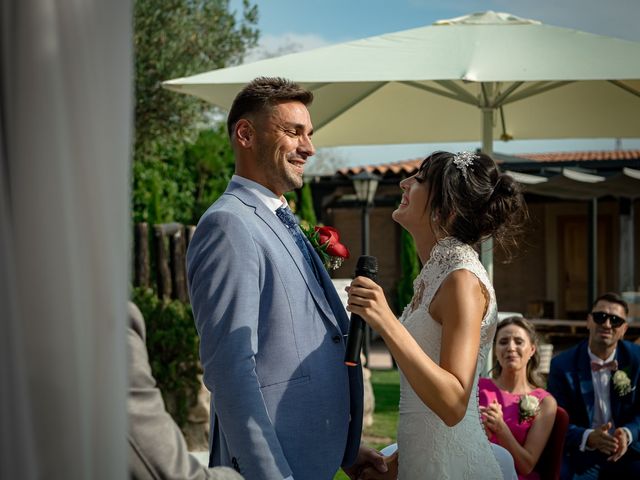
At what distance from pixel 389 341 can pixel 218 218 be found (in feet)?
2.01

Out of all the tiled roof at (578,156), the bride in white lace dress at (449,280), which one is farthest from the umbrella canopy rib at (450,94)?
the tiled roof at (578,156)

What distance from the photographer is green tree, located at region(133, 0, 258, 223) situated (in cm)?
1295

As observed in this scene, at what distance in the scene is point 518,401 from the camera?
4457 mm

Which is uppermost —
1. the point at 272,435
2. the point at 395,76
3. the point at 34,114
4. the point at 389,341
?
the point at 395,76

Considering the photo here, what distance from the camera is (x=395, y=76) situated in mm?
4961

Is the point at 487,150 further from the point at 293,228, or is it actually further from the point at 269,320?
the point at 269,320

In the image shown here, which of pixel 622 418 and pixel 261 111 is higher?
pixel 261 111

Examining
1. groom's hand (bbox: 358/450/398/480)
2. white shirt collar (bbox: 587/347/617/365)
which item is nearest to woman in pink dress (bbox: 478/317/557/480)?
white shirt collar (bbox: 587/347/617/365)

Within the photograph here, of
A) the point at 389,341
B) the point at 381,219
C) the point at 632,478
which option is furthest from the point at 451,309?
the point at 381,219

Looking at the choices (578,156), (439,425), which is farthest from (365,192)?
(578,156)

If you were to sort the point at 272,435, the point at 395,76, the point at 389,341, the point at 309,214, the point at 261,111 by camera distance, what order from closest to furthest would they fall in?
1. the point at 272,435
2. the point at 389,341
3. the point at 261,111
4. the point at 395,76
5. the point at 309,214

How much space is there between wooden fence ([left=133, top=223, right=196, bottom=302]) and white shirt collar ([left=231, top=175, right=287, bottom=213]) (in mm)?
6718

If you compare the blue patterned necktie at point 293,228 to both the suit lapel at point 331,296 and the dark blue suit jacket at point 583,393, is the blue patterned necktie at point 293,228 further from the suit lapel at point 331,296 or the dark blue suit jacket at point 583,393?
the dark blue suit jacket at point 583,393

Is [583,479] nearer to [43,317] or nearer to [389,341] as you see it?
[389,341]
